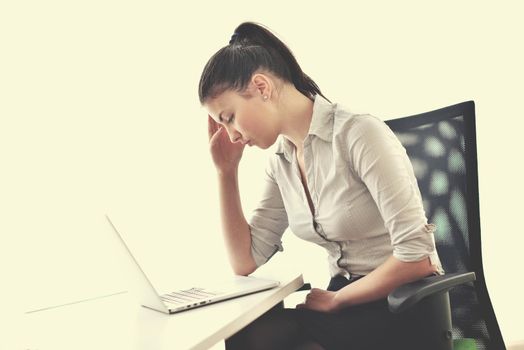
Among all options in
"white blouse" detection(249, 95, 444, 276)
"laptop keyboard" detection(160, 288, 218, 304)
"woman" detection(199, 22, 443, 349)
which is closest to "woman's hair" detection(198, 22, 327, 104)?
"woman" detection(199, 22, 443, 349)

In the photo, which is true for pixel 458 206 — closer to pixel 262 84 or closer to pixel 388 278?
pixel 388 278

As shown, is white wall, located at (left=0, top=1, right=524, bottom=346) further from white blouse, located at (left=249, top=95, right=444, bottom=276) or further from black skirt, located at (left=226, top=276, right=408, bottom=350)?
white blouse, located at (left=249, top=95, right=444, bottom=276)

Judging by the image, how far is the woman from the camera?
1.25 meters

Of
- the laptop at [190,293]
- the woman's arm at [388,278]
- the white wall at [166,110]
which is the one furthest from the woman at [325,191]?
the white wall at [166,110]

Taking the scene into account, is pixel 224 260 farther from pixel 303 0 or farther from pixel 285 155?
pixel 303 0

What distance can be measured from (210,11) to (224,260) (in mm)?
964

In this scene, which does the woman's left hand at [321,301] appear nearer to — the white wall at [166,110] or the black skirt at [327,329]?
the black skirt at [327,329]

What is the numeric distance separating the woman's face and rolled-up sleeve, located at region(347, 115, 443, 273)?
23 centimetres

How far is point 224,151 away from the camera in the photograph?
1.69 metres

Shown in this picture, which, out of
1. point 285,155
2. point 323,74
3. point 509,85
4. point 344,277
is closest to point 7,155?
point 285,155

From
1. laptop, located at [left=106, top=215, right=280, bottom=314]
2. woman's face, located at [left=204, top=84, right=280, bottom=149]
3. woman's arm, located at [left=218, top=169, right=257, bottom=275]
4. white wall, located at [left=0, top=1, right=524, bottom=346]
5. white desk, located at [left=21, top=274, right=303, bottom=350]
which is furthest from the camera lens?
white wall, located at [left=0, top=1, right=524, bottom=346]

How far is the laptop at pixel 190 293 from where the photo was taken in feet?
3.91

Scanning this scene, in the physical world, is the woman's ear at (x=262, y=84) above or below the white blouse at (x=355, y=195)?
above

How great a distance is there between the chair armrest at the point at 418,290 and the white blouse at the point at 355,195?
0.09 metres
